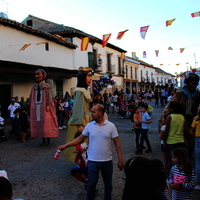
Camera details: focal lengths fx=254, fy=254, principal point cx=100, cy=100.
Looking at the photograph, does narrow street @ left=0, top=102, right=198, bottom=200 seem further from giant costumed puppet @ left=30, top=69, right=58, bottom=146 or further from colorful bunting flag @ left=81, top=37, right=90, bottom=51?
colorful bunting flag @ left=81, top=37, right=90, bottom=51

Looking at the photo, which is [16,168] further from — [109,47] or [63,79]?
[109,47]

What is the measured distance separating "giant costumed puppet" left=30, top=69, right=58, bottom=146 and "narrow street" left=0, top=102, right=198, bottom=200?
19.3 inches

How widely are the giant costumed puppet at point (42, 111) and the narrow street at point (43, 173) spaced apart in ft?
1.61

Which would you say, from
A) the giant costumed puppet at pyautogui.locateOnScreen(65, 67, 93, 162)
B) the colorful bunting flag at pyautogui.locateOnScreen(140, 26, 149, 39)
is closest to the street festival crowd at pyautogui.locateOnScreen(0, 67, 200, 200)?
the giant costumed puppet at pyautogui.locateOnScreen(65, 67, 93, 162)

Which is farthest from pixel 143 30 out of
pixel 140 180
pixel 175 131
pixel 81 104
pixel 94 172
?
pixel 140 180

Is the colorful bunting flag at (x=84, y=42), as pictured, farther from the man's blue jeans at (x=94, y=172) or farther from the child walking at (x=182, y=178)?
the child walking at (x=182, y=178)

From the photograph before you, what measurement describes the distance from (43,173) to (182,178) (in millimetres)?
2979

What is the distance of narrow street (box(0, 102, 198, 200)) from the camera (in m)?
4.07

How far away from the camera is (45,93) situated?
24.1 feet

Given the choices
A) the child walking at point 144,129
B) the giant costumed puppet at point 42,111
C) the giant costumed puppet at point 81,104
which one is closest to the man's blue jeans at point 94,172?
the giant costumed puppet at point 81,104

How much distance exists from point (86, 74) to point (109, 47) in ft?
85.4

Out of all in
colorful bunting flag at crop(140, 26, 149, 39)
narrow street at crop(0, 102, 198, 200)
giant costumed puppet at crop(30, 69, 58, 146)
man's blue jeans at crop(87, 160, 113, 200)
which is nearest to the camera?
man's blue jeans at crop(87, 160, 113, 200)

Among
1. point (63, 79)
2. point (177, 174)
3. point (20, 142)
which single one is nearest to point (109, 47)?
point (63, 79)

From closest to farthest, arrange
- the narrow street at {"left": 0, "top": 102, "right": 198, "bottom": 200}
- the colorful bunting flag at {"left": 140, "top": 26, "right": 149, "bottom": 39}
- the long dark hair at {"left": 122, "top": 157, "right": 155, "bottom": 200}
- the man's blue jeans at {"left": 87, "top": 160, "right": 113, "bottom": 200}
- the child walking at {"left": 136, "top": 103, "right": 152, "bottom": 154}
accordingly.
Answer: the long dark hair at {"left": 122, "top": 157, "right": 155, "bottom": 200} < the man's blue jeans at {"left": 87, "top": 160, "right": 113, "bottom": 200} < the narrow street at {"left": 0, "top": 102, "right": 198, "bottom": 200} < the child walking at {"left": 136, "top": 103, "right": 152, "bottom": 154} < the colorful bunting flag at {"left": 140, "top": 26, "right": 149, "bottom": 39}
